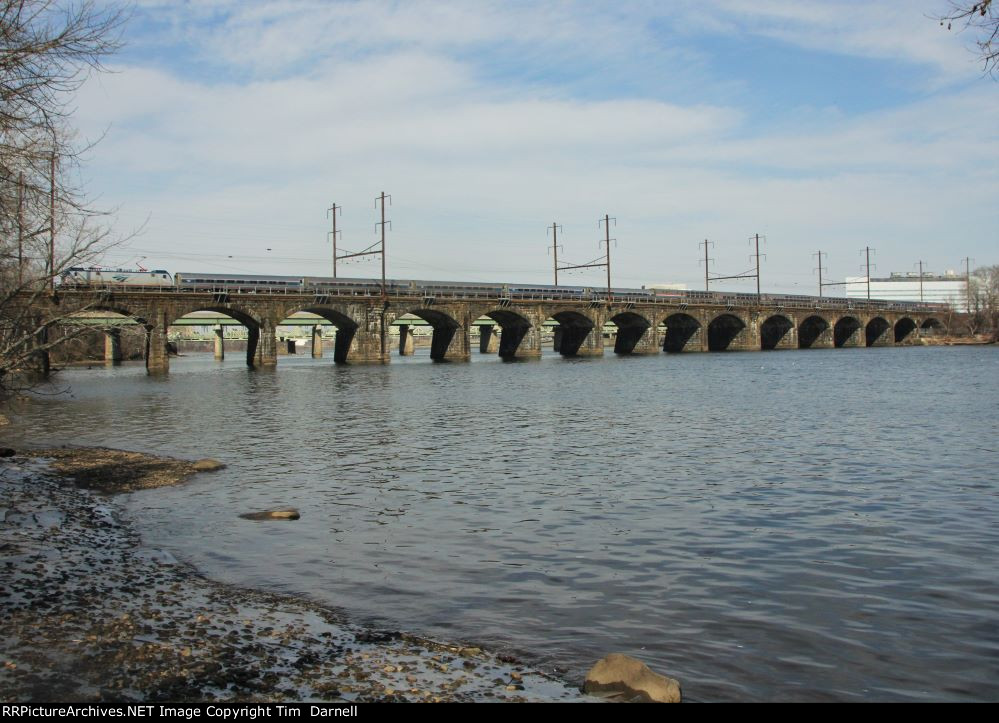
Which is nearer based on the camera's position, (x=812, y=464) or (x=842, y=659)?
(x=842, y=659)

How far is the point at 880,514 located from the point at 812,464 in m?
5.38

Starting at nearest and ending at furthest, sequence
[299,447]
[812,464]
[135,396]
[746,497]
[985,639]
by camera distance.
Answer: [985,639] → [746,497] → [812,464] → [299,447] → [135,396]

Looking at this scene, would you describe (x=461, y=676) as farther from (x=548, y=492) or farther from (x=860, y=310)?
(x=860, y=310)

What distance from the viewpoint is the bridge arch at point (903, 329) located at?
13782cm

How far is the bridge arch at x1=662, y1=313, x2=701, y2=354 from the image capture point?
10446cm

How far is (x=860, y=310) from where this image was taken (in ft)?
409

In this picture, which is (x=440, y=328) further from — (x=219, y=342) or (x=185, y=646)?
(x=185, y=646)

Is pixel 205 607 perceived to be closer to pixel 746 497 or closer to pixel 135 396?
pixel 746 497

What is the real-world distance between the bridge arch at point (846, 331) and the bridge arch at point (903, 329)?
12.5 m

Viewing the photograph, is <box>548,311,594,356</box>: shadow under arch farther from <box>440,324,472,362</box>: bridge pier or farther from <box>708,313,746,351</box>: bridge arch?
<box>708,313,746,351</box>: bridge arch

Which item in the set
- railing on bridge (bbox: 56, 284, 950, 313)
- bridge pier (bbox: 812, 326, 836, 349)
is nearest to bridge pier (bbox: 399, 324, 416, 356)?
railing on bridge (bbox: 56, 284, 950, 313)

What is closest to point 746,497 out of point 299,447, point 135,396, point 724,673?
point 724,673

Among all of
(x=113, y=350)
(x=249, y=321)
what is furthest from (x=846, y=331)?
(x=113, y=350)

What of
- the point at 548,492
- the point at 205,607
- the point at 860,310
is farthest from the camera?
the point at 860,310
